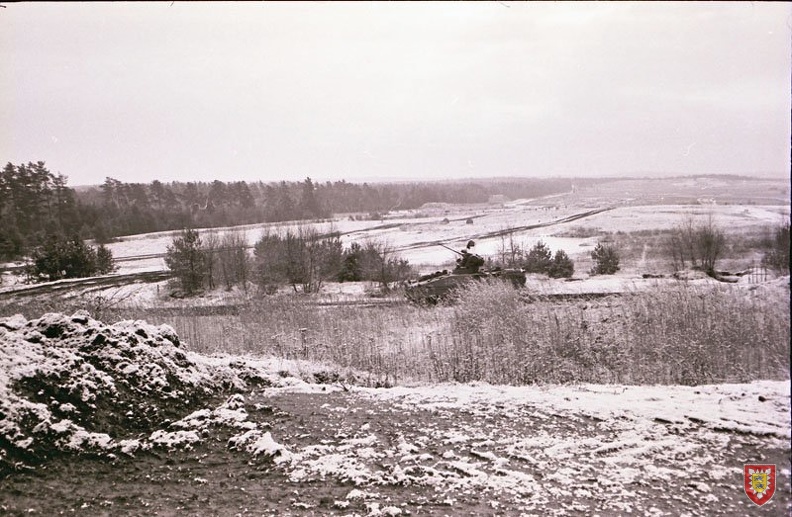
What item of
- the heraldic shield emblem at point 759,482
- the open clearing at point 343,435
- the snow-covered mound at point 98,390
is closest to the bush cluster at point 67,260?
the open clearing at point 343,435

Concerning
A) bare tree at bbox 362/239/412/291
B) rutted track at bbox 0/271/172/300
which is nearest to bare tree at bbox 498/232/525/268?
bare tree at bbox 362/239/412/291

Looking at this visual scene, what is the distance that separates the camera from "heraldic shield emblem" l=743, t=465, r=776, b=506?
3.67 metres

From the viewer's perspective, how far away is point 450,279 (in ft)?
43.4

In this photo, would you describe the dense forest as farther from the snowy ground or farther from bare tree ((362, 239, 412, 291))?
the snowy ground

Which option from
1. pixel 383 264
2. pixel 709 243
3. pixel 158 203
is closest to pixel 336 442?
pixel 158 203

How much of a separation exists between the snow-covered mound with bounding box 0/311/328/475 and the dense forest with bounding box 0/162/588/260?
362 cm

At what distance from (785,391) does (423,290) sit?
849 cm

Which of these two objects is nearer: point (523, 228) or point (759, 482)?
point (759, 482)

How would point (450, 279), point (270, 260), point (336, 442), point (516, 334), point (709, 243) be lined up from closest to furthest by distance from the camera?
point (336, 442)
point (516, 334)
point (709, 243)
point (270, 260)
point (450, 279)

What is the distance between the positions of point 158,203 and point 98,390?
20.3 feet

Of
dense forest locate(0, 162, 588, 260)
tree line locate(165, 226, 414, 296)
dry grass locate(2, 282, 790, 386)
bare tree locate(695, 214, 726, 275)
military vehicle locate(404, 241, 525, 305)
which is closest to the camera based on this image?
dry grass locate(2, 282, 790, 386)

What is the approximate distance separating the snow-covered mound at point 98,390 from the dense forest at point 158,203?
362cm

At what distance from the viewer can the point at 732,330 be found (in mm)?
8156

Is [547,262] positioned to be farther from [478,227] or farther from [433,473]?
[433,473]
